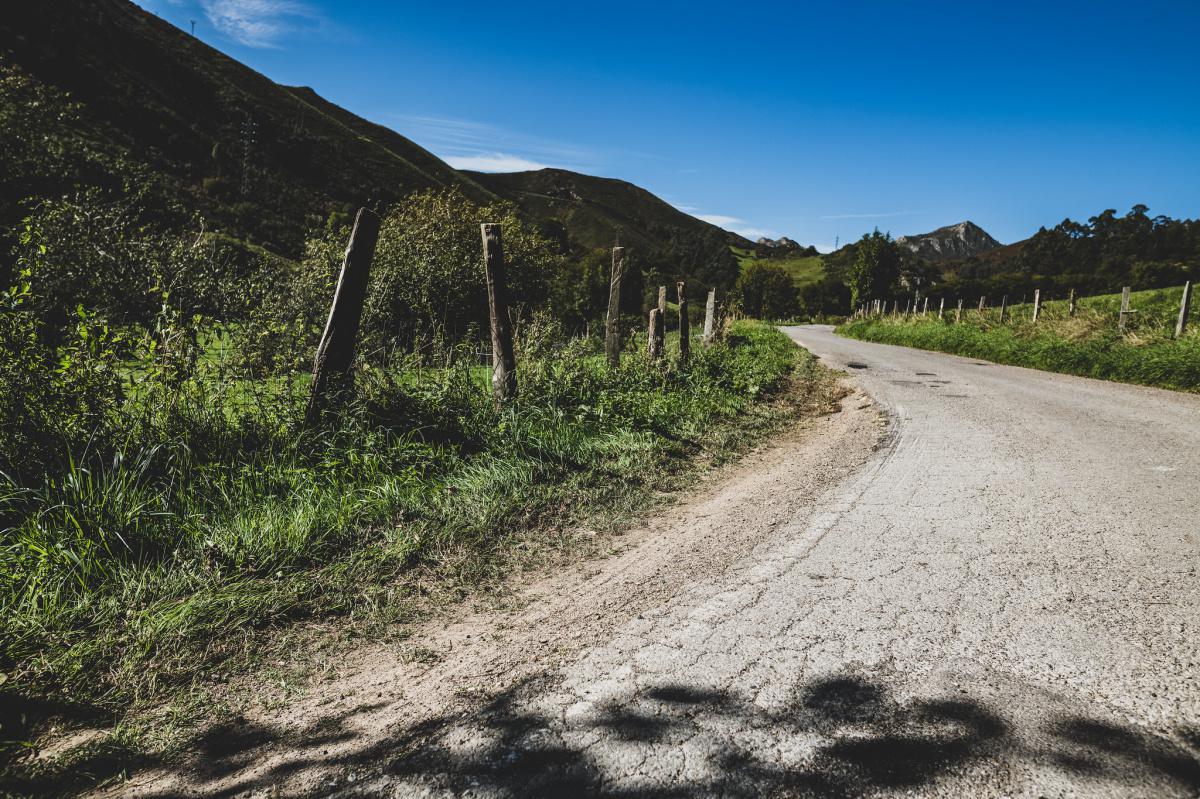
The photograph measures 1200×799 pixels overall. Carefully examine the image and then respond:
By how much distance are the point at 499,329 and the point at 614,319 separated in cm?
282

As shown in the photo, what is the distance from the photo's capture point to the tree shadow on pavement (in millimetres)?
1672

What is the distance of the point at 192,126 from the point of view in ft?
254

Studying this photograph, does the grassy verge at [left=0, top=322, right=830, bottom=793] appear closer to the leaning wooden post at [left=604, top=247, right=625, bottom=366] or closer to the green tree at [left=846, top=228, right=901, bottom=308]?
the leaning wooden post at [left=604, top=247, right=625, bottom=366]

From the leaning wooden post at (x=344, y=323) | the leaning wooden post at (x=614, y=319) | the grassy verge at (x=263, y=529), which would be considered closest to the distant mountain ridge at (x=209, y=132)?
the leaning wooden post at (x=614, y=319)

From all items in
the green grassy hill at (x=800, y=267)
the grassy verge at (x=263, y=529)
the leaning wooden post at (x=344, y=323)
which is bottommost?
the grassy verge at (x=263, y=529)

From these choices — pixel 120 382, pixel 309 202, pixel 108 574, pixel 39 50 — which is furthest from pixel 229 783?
pixel 39 50

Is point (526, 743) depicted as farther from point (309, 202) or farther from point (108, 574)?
point (309, 202)

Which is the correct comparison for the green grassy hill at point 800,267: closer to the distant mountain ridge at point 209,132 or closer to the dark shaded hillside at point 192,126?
the distant mountain ridge at point 209,132

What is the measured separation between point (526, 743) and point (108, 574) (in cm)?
256

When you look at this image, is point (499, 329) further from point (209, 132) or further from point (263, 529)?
point (209, 132)

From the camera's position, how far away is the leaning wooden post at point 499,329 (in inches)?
229

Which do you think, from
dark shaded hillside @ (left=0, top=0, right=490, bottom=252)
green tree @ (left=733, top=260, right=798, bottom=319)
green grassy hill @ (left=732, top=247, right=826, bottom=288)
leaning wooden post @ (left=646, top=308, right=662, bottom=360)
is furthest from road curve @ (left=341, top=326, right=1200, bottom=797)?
green grassy hill @ (left=732, top=247, right=826, bottom=288)

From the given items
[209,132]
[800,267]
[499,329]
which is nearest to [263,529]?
[499,329]

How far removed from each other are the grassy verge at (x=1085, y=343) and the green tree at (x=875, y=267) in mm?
31317
